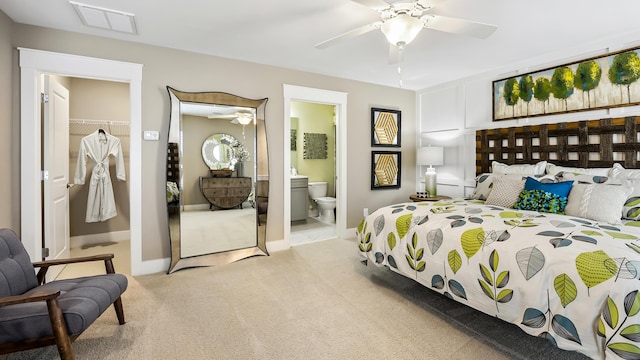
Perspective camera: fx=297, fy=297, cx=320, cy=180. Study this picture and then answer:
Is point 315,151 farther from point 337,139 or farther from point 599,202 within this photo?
point 599,202

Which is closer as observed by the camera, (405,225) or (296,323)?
(296,323)

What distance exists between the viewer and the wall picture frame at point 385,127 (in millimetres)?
4855

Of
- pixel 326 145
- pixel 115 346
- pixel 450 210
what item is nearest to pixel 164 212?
pixel 115 346

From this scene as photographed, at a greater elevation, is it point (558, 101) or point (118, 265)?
point (558, 101)

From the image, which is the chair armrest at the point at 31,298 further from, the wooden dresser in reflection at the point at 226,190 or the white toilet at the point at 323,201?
the white toilet at the point at 323,201

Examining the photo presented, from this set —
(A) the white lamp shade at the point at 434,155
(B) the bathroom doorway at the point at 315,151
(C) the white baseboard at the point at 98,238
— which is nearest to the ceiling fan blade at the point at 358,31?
(A) the white lamp shade at the point at 434,155

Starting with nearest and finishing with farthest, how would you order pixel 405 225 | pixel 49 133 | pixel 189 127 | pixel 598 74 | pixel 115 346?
1. pixel 115 346
2. pixel 405 225
3. pixel 49 133
4. pixel 598 74
5. pixel 189 127

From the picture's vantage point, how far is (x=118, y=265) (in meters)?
3.50

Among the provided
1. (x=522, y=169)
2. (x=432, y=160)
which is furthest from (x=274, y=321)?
(x=432, y=160)

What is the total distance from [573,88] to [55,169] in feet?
18.9

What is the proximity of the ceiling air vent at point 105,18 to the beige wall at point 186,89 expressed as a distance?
1.04ft

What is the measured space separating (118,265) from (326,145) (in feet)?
13.8

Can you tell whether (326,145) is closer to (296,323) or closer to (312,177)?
(312,177)

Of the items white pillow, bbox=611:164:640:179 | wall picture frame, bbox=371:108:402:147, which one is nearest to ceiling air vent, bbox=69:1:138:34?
wall picture frame, bbox=371:108:402:147
